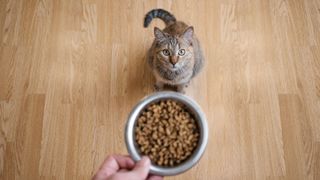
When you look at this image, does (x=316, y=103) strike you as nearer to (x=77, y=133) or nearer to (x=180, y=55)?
(x=180, y=55)

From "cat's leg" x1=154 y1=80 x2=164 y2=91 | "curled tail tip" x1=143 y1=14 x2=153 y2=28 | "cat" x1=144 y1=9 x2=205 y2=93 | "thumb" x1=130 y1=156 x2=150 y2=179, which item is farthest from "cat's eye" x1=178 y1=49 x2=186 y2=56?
"thumb" x1=130 y1=156 x2=150 y2=179

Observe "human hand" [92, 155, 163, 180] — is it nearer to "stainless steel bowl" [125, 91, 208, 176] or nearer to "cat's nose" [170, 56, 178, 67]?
"stainless steel bowl" [125, 91, 208, 176]

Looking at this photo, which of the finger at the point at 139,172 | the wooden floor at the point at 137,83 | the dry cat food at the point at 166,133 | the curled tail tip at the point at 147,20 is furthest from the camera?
the curled tail tip at the point at 147,20

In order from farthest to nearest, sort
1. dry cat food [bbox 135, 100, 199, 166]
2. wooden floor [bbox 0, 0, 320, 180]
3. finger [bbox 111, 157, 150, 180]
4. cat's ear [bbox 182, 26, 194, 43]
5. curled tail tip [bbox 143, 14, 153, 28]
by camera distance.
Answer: curled tail tip [bbox 143, 14, 153, 28], wooden floor [bbox 0, 0, 320, 180], cat's ear [bbox 182, 26, 194, 43], dry cat food [bbox 135, 100, 199, 166], finger [bbox 111, 157, 150, 180]

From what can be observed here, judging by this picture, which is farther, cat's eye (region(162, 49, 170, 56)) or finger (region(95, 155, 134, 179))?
cat's eye (region(162, 49, 170, 56))

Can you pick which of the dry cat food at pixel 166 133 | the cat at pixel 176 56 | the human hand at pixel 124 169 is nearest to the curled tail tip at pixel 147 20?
the cat at pixel 176 56

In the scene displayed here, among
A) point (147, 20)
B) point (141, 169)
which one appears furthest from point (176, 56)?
point (141, 169)

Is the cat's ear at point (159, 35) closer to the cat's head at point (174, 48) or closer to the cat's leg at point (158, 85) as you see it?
the cat's head at point (174, 48)
